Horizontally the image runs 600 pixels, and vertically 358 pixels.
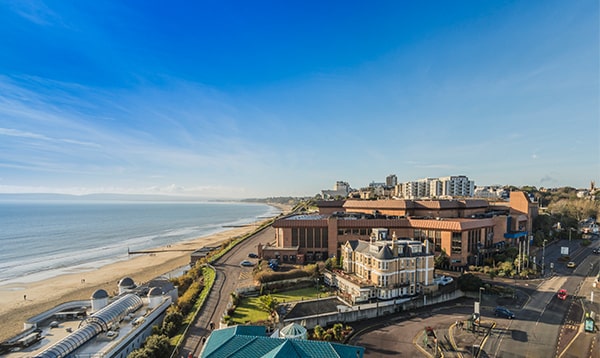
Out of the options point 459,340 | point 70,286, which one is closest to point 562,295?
point 459,340

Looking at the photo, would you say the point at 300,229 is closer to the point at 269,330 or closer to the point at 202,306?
the point at 202,306

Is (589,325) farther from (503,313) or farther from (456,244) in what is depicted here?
(456,244)

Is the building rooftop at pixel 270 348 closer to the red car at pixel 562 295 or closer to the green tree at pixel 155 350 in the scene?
the green tree at pixel 155 350

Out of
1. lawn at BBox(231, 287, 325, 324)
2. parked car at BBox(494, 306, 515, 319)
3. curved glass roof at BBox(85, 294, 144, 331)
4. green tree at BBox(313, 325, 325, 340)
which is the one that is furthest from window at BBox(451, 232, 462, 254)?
curved glass roof at BBox(85, 294, 144, 331)

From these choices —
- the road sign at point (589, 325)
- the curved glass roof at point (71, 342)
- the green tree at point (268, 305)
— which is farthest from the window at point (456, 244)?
the curved glass roof at point (71, 342)

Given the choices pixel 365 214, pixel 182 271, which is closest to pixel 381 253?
pixel 365 214

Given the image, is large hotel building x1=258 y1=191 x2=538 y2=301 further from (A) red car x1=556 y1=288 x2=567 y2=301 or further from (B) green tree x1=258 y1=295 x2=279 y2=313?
(A) red car x1=556 y1=288 x2=567 y2=301
